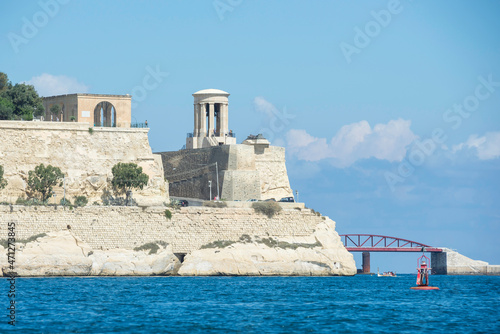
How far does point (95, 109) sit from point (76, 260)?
50.2 ft

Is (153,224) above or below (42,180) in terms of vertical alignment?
below

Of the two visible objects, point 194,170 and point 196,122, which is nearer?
point 194,170

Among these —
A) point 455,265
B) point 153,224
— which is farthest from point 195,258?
point 455,265

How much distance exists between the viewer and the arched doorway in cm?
6869

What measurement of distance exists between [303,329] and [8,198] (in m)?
31.5

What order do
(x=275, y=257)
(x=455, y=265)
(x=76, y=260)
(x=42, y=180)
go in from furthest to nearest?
(x=455, y=265) → (x=275, y=257) → (x=42, y=180) → (x=76, y=260)

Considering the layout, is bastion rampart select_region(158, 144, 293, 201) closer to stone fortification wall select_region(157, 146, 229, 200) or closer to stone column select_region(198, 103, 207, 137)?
stone fortification wall select_region(157, 146, 229, 200)

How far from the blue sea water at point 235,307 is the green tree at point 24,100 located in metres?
17.4

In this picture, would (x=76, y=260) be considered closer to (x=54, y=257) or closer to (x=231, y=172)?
(x=54, y=257)

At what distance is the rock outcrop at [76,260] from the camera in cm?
5594

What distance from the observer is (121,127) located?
67.6 metres

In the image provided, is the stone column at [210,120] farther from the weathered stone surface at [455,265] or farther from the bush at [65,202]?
the weathered stone surface at [455,265]

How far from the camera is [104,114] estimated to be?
70438 mm

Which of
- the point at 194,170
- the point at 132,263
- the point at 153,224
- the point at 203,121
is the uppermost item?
the point at 203,121
